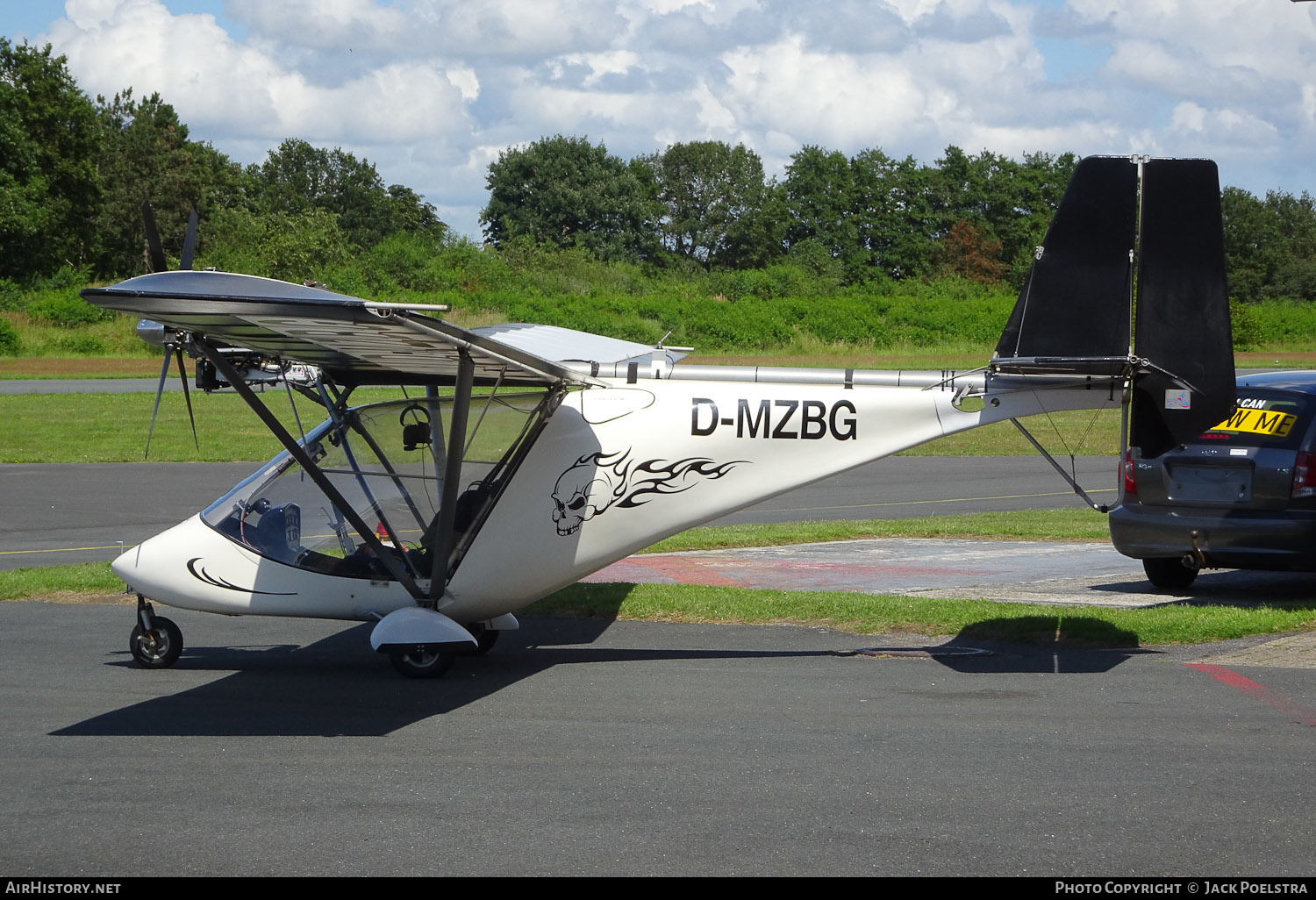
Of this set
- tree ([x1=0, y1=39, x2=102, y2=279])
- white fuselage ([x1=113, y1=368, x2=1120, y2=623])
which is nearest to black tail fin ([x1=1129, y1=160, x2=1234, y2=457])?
white fuselage ([x1=113, y1=368, x2=1120, y2=623])

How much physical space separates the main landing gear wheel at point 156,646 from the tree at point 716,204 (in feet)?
253

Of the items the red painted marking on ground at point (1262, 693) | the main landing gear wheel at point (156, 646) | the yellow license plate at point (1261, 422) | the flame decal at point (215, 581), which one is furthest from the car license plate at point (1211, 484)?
the main landing gear wheel at point (156, 646)

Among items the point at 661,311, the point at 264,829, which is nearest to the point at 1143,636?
the point at 264,829

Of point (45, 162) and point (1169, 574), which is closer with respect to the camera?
point (1169, 574)

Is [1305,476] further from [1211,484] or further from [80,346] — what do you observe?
[80,346]

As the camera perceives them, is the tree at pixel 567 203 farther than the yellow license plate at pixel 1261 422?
Yes

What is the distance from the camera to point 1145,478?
9977 millimetres

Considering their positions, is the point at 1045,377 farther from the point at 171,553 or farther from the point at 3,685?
the point at 3,685

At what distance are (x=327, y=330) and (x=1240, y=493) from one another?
7156mm

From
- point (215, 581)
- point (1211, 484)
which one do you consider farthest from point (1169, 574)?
point (215, 581)

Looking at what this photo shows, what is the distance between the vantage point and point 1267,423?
9.61 m

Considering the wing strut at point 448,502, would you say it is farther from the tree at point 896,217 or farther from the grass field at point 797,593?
the tree at point 896,217

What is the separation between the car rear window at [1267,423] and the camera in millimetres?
9461
